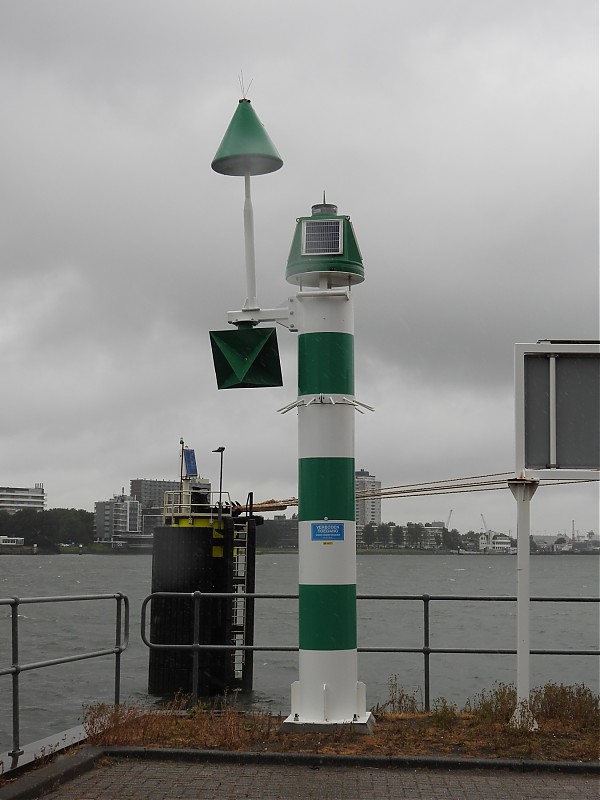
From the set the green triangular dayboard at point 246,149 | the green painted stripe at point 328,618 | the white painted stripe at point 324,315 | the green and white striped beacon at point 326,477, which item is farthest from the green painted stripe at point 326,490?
the green triangular dayboard at point 246,149

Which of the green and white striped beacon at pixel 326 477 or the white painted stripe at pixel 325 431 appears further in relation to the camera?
the white painted stripe at pixel 325 431

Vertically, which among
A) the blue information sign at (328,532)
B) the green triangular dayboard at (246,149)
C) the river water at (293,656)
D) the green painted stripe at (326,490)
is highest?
the green triangular dayboard at (246,149)

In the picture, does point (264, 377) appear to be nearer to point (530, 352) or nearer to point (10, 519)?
point (530, 352)

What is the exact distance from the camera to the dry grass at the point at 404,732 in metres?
8.13

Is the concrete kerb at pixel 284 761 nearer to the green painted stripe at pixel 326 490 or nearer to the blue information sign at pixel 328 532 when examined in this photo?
the blue information sign at pixel 328 532

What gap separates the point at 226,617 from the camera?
23.5 m

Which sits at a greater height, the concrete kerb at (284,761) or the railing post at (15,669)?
the railing post at (15,669)

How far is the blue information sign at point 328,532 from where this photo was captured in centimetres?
901

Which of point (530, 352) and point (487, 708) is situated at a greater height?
→ point (530, 352)

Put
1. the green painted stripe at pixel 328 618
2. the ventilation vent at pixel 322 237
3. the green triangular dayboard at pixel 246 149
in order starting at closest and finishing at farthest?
the green painted stripe at pixel 328 618
the ventilation vent at pixel 322 237
the green triangular dayboard at pixel 246 149

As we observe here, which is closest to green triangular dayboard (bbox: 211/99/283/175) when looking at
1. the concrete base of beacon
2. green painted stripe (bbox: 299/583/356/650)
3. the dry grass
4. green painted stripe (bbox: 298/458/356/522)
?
green painted stripe (bbox: 298/458/356/522)

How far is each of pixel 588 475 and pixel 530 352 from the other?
1.12 m

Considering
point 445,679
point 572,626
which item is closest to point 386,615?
point 572,626

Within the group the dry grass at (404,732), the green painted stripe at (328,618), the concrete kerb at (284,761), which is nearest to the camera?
the concrete kerb at (284,761)
